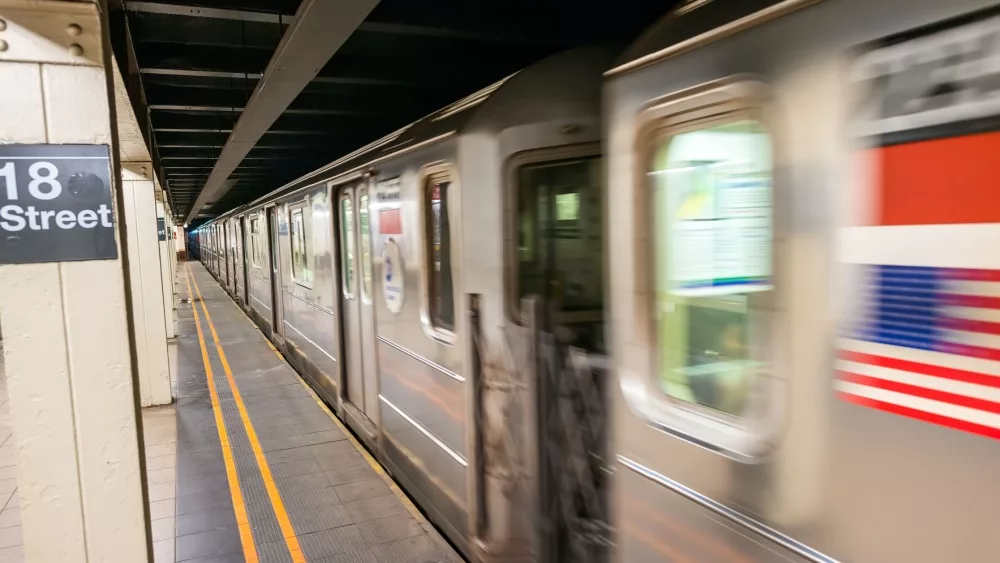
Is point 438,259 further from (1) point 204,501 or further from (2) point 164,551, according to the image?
(1) point 204,501

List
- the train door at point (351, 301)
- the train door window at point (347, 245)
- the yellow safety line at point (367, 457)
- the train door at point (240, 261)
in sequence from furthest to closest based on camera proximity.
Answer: the train door at point (240, 261)
the train door window at point (347, 245)
the train door at point (351, 301)
the yellow safety line at point (367, 457)

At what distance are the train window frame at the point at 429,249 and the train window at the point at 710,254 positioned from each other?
1617mm

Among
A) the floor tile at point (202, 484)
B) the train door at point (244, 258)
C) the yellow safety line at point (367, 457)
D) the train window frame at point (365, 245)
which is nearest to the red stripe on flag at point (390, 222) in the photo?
the train window frame at point (365, 245)

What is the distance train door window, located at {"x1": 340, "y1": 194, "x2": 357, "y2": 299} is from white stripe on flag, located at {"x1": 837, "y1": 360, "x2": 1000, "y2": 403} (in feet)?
16.5

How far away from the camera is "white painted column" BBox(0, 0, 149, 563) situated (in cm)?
254

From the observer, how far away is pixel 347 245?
21.4 ft

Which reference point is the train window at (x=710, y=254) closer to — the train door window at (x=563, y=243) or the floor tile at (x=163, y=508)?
the train door window at (x=563, y=243)

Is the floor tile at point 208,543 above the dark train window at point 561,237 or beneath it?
beneath

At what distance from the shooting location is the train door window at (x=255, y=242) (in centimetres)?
1295

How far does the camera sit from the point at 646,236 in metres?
2.19

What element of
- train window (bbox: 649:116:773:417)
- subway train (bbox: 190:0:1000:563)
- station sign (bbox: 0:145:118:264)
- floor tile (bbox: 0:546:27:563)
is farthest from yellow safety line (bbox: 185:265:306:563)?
train window (bbox: 649:116:773:417)

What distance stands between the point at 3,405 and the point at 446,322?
777 centimetres

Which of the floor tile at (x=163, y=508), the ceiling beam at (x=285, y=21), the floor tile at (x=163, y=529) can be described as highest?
the ceiling beam at (x=285, y=21)

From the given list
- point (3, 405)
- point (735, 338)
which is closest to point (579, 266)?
point (735, 338)
